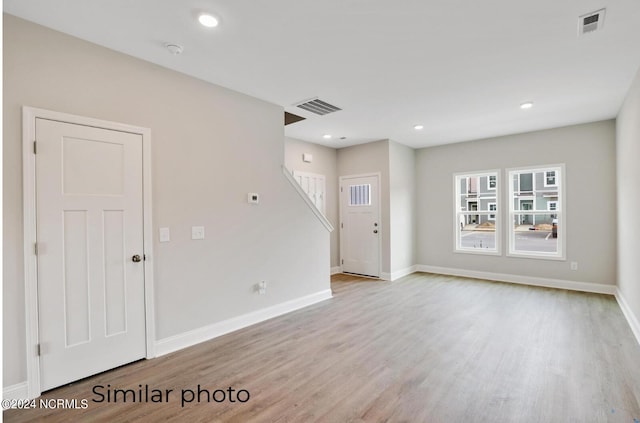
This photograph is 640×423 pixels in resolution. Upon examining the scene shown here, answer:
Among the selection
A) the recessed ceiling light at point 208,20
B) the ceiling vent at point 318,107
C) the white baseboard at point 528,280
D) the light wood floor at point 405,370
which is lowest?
the light wood floor at point 405,370

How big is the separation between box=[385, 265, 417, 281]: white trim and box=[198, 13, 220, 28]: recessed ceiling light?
16.0ft

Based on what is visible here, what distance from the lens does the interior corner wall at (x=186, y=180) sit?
2.56 meters

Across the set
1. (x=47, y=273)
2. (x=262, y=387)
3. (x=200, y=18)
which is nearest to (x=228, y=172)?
(x=200, y=18)

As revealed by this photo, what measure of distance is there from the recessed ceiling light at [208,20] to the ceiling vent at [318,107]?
174cm

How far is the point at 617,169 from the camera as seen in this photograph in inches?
195

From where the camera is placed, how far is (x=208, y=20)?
265 centimetres

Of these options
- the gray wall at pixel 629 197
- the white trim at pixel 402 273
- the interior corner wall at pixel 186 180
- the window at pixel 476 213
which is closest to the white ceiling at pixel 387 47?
the interior corner wall at pixel 186 180

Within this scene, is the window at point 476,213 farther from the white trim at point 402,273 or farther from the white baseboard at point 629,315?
the white baseboard at point 629,315

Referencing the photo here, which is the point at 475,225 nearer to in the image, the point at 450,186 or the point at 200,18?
the point at 450,186

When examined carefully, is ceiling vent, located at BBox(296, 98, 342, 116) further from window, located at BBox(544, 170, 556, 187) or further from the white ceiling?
window, located at BBox(544, 170, 556, 187)

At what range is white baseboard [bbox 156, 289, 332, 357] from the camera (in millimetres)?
3330

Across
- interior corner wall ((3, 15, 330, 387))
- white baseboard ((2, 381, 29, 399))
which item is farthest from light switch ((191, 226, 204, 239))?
white baseboard ((2, 381, 29, 399))

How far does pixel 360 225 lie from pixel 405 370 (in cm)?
392

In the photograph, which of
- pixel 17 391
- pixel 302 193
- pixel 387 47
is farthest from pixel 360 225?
pixel 17 391
